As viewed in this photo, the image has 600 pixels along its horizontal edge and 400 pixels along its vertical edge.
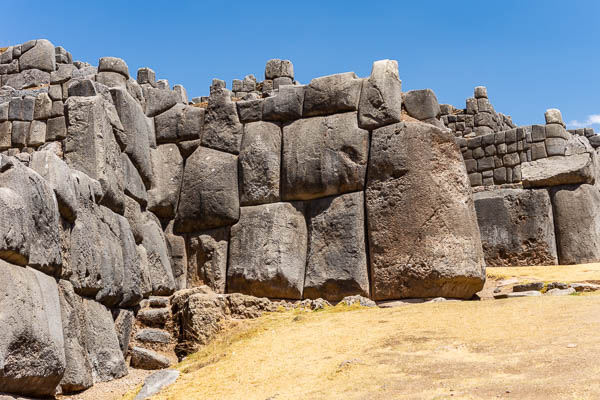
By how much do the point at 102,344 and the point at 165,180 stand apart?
3.25 metres

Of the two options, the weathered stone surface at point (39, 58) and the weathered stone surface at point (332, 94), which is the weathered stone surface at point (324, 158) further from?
the weathered stone surface at point (39, 58)

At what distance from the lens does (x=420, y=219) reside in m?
7.95

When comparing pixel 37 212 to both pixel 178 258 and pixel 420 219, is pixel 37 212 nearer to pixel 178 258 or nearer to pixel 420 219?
pixel 178 258

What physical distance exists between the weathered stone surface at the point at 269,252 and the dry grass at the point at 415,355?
1.24 m

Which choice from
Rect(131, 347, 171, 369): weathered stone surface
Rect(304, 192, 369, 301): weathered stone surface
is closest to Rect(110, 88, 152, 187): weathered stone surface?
Rect(304, 192, 369, 301): weathered stone surface

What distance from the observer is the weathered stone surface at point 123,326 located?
7.13 meters

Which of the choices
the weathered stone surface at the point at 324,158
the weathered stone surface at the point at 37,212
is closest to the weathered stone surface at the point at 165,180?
the weathered stone surface at the point at 324,158

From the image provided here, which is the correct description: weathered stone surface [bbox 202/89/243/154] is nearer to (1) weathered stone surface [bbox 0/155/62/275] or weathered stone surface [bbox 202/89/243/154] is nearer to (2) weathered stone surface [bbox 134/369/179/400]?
(1) weathered stone surface [bbox 0/155/62/275]

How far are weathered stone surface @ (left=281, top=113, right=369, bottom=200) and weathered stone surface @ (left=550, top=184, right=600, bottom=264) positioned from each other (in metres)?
4.74

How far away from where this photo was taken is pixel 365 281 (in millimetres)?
8125

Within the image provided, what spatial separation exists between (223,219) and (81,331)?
124 inches

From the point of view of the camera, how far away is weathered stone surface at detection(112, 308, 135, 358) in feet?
23.4

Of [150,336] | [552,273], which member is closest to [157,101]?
[150,336]

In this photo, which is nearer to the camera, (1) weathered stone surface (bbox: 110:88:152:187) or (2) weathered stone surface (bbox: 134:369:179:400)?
(2) weathered stone surface (bbox: 134:369:179:400)
